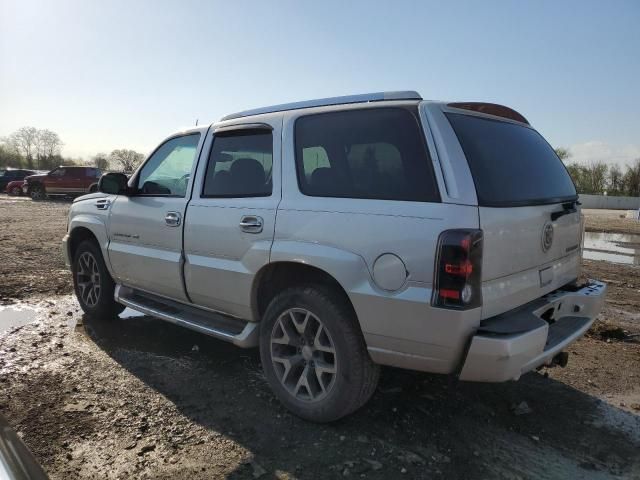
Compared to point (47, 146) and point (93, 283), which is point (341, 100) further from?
point (47, 146)

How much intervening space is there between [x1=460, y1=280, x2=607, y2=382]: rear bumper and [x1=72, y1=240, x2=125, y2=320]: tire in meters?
3.82

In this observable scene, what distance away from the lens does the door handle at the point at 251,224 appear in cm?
329

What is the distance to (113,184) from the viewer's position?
176 inches

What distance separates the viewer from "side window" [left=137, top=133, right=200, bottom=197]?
4090 millimetres

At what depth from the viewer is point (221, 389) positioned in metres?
3.62

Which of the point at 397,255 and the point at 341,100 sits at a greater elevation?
the point at 341,100

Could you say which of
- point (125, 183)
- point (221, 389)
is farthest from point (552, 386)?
point (125, 183)

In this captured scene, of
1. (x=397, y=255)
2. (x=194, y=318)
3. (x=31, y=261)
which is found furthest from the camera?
(x=31, y=261)

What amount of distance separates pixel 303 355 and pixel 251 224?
949mm

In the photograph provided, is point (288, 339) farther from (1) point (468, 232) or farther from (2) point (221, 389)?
(1) point (468, 232)

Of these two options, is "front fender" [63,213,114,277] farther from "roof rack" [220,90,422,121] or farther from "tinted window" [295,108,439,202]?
"tinted window" [295,108,439,202]

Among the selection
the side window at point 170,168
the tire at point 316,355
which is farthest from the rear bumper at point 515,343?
the side window at point 170,168

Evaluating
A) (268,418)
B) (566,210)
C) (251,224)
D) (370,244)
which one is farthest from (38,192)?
(566,210)

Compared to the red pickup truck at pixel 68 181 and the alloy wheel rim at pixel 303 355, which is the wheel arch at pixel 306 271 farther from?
the red pickup truck at pixel 68 181
